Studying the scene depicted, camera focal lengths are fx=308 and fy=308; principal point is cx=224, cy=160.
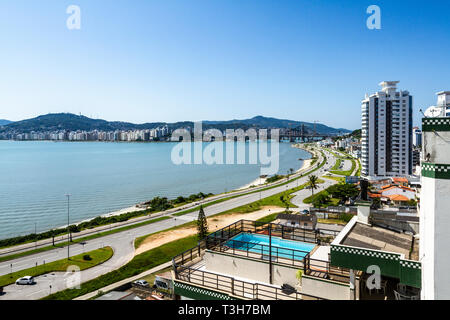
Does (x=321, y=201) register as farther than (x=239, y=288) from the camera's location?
Yes

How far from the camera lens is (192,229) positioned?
22344 mm

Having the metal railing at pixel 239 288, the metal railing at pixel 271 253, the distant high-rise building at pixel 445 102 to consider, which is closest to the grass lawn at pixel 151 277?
the metal railing at pixel 271 253

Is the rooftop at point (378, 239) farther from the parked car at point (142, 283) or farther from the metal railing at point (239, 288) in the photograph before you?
the parked car at point (142, 283)

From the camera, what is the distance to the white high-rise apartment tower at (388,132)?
124 feet

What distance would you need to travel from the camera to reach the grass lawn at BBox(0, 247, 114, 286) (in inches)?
588

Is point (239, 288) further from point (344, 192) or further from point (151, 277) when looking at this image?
point (344, 192)

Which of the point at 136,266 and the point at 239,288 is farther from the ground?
the point at 239,288

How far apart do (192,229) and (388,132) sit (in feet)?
95.5

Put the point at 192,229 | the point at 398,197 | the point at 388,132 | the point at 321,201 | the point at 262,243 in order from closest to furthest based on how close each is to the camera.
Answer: the point at 262,243 < the point at 192,229 < the point at 398,197 < the point at 321,201 < the point at 388,132

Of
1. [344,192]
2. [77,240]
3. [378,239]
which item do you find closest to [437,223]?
[378,239]

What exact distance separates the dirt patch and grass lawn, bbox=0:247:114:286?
6.26ft

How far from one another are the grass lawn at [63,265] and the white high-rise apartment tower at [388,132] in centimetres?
3328

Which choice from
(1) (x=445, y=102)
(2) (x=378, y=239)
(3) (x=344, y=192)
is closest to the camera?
(2) (x=378, y=239)

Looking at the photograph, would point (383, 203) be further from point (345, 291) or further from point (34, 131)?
point (34, 131)
